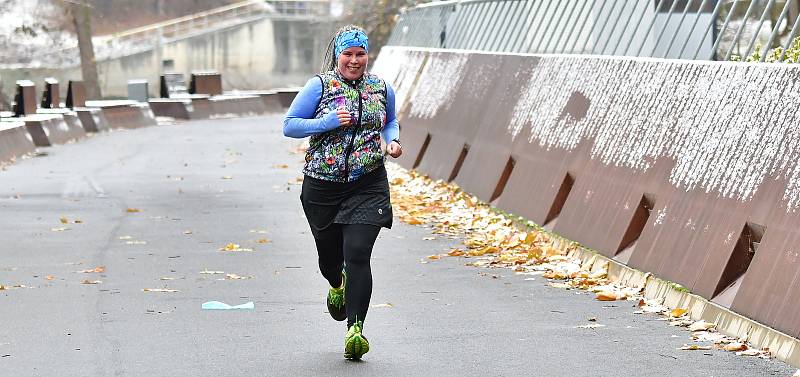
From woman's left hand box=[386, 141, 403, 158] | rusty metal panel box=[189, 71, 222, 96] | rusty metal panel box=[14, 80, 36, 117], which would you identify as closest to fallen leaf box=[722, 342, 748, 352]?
woman's left hand box=[386, 141, 403, 158]

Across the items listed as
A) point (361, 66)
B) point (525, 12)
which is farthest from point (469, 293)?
point (525, 12)

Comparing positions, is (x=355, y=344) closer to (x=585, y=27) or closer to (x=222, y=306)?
(x=222, y=306)

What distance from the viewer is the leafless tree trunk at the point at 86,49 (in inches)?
2431

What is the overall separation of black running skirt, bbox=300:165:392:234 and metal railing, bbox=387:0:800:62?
437 centimetres

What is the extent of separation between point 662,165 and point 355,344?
3637mm

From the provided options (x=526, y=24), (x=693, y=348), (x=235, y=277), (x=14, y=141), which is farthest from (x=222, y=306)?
(x=14, y=141)

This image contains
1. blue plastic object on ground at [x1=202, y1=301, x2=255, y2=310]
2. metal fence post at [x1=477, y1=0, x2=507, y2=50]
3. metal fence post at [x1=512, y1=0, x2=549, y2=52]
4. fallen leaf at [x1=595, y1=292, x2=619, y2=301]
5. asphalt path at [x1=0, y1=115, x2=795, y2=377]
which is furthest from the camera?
metal fence post at [x1=477, y1=0, x2=507, y2=50]

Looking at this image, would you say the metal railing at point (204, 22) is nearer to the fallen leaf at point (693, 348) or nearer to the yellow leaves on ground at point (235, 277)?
the yellow leaves on ground at point (235, 277)

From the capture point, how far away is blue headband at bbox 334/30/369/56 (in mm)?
8281

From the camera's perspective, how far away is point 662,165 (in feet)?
36.0

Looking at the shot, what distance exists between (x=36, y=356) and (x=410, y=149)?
1403cm

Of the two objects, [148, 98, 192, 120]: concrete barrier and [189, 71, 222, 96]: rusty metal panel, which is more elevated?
[189, 71, 222, 96]: rusty metal panel

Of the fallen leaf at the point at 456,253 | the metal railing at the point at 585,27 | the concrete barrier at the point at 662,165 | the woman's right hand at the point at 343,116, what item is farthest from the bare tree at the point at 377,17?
the woman's right hand at the point at 343,116

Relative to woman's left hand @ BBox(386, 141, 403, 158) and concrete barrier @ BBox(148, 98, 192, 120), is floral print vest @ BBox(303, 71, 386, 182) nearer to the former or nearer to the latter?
woman's left hand @ BBox(386, 141, 403, 158)
